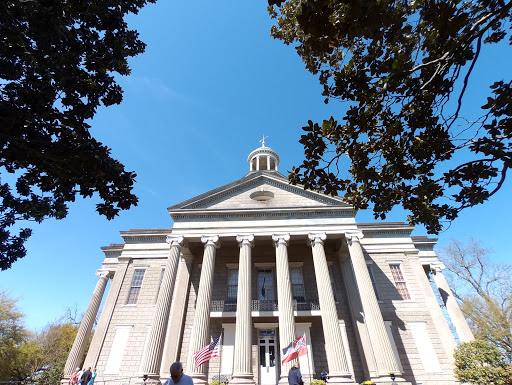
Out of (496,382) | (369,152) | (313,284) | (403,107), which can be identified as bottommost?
(496,382)

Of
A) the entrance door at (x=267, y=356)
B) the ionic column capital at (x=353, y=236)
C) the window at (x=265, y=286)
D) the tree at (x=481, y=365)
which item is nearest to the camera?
the tree at (x=481, y=365)

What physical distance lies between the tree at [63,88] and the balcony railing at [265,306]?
42.4 feet

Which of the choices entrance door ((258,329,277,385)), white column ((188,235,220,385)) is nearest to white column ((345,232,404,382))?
entrance door ((258,329,277,385))

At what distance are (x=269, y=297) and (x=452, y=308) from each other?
41.5ft

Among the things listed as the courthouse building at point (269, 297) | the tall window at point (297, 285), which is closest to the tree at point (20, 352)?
the courthouse building at point (269, 297)

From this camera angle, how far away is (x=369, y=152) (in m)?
5.47

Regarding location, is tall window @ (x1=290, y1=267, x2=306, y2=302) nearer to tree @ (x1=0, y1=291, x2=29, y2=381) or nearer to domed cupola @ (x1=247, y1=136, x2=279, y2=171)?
domed cupola @ (x1=247, y1=136, x2=279, y2=171)

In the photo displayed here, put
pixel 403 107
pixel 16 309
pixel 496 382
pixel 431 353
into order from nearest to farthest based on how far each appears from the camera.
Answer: pixel 403 107 < pixel 496 382 < pixel 431 353 < pixel 16 309

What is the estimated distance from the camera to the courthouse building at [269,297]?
46.1ft

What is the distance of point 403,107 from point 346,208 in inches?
511

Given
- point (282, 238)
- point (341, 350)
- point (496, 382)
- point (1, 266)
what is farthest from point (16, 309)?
point (496, 382)

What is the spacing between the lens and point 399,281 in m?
18.8

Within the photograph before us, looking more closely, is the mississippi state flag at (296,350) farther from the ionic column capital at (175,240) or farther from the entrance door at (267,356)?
the ionic column capital at (175,240)

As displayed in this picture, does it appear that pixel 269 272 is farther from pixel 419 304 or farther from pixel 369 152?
pixel 369 152
